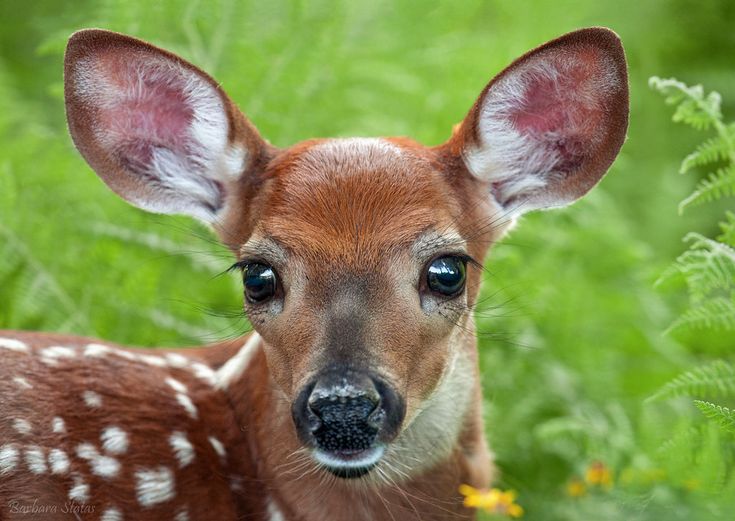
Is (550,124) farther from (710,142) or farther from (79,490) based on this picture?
(79,490)

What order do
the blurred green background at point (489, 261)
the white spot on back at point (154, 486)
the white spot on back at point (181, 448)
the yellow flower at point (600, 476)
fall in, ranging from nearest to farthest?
the white spot on back at point (154, 486), the white spot on back at point (181, 448), the yellow flower at point (600, 476), the blurred green background at point (489, 261)

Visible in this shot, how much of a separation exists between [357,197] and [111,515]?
1173mm

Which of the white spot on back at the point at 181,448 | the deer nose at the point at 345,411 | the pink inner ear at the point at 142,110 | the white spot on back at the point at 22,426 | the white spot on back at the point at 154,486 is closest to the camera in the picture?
the deer nose at the point at 345,411

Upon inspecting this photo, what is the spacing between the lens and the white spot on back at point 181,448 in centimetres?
360

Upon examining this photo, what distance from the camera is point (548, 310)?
541 centimetres

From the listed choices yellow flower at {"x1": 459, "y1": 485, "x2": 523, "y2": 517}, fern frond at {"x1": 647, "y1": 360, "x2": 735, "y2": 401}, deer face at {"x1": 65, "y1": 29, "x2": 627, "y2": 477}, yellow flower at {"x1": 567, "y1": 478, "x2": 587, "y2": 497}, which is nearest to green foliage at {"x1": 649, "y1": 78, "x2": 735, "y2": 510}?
fern frond at {"x1": 647, "y1": 360, "x2": 735, "y2": 401}

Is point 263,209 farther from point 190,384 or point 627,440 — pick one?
point 627,440

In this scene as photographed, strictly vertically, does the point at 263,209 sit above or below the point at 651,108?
below

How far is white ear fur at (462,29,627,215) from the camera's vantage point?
3604 mm

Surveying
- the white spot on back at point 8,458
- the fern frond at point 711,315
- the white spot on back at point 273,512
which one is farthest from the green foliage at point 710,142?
the white spot on back at point 8,458

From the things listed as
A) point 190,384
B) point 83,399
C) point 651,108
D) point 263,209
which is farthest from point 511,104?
point 651,108

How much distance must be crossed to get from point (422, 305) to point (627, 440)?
1.63m

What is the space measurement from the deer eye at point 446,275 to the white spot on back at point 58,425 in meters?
1.15

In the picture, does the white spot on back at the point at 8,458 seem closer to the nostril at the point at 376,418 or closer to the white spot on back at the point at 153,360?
the white spot on back at the point at 153,360
